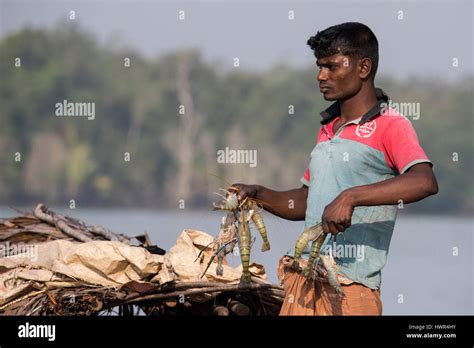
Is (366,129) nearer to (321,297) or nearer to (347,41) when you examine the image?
(347,41)

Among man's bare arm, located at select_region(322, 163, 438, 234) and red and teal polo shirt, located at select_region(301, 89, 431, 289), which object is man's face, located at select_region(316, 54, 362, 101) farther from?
man's bare arm, located at select_region(322, 163, 438, 234)

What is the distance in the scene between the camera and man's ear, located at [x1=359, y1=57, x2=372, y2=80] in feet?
16.6

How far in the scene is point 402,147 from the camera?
484 centimetres

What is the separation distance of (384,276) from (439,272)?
14.2 feet

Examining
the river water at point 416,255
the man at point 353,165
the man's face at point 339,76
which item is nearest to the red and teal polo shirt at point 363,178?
the man at point 353,165

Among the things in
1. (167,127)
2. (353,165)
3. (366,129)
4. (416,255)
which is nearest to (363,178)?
(353,165)

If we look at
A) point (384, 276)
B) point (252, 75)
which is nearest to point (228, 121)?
point (252, 75)

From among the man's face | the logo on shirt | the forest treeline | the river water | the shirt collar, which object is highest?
the man's face

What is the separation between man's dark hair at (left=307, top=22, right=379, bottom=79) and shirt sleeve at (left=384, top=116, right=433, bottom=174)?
0.33 meters

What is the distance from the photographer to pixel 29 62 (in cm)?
4125

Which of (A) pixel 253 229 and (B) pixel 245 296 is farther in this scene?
(B) pixel 245 296

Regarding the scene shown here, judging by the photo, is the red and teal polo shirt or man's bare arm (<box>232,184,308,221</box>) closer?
the red and teal polo shirt

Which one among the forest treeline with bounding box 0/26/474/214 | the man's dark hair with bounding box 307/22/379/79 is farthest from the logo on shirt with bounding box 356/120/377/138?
the forest treeline with bounding box 0/26/474/214

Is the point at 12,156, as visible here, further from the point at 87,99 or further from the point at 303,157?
the point at 303,157
